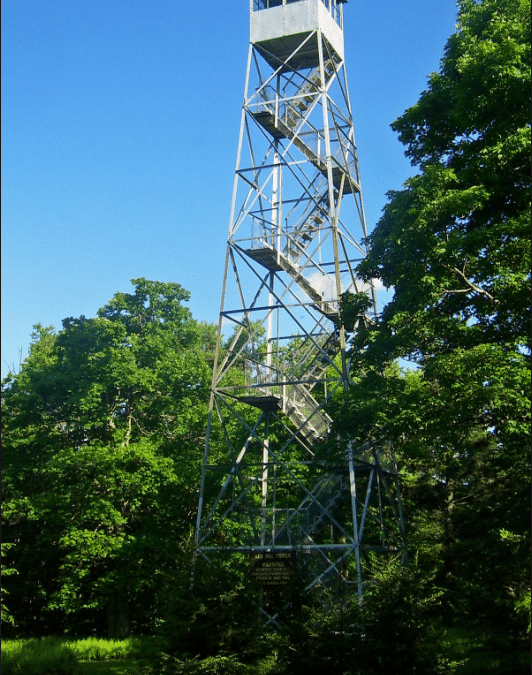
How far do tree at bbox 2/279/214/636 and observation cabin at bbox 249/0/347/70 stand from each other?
41.2 feet

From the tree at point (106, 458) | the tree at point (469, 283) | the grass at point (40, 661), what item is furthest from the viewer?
the tree at point (106, 458)

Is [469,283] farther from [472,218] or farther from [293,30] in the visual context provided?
[293,30]

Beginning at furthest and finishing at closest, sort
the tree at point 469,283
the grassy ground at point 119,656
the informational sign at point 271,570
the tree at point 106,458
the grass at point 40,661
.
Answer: the tree at point 106,458 → the grass at point 40,661 → the informational sign at point 271,570 → the grassy ground at point 119,656 → the tree at point 469,283

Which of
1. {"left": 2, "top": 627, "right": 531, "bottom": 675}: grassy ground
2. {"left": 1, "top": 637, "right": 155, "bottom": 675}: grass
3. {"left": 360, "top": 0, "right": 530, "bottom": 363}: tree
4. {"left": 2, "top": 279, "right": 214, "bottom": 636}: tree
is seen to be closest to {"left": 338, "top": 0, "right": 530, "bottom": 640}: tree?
{"left": 360, "top": 0, "right": 530, "bottom": 363}: tree

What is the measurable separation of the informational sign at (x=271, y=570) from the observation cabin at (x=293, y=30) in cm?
1467

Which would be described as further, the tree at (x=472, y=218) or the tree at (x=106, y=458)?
the tree at (x=106, y=458)

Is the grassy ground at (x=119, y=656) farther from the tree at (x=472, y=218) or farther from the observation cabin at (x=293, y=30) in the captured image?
the observation cabin at (x=293, y=30)

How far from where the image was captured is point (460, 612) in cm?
2034

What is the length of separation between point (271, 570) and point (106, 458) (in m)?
11.0

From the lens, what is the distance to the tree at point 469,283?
16094 mm

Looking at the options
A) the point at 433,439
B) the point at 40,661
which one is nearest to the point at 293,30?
the point at 433,439

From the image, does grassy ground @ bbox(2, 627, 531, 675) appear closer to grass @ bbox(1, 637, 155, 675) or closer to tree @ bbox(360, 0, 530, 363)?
grass @ bbox(1, 637, 155, 675)

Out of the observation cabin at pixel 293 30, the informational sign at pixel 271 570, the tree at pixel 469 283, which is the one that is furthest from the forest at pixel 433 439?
the observation cabin at pixel 293 30

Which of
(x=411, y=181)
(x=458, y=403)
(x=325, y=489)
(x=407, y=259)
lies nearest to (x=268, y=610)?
(x=325, y=489)
